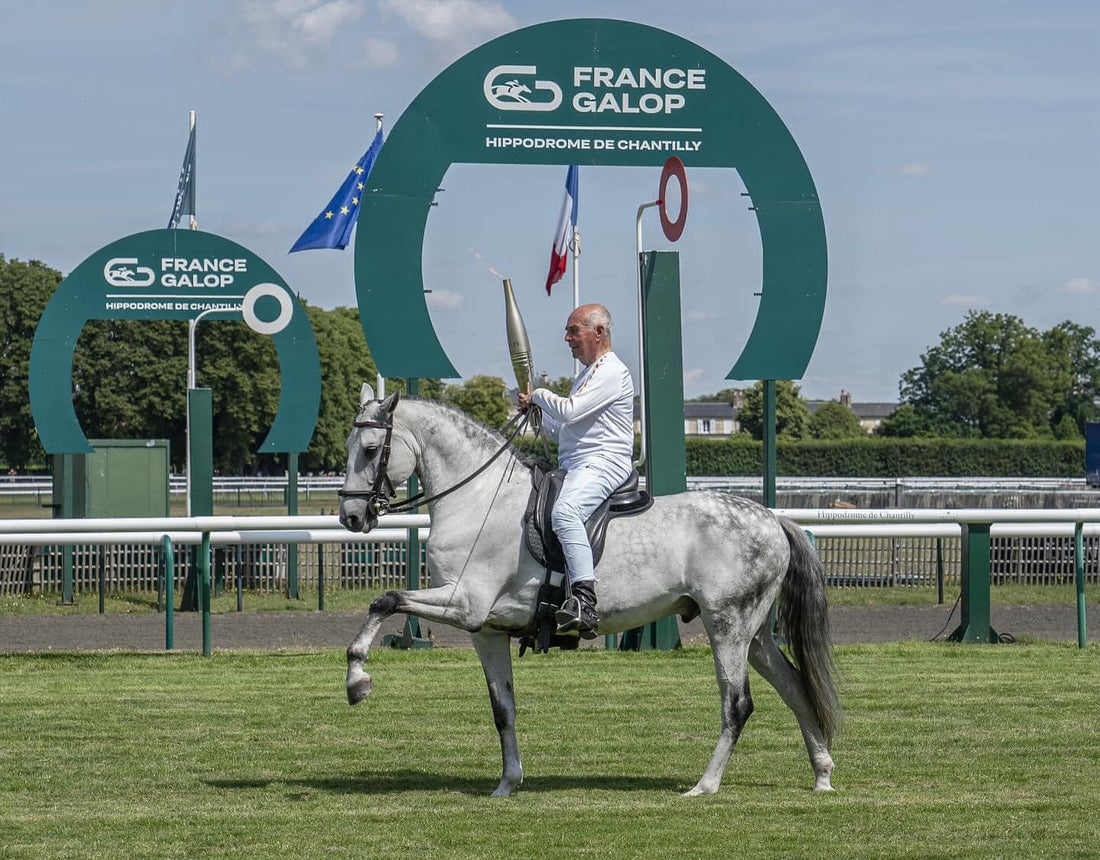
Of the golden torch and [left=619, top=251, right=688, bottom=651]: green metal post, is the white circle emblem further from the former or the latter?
the golden torch

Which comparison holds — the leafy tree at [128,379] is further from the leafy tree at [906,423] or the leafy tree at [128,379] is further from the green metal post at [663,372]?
the leafy tree at [906,423]

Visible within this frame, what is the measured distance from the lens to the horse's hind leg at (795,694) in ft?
25.7

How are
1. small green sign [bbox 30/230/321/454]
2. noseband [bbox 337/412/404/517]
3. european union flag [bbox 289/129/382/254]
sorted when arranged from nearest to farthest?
noseband [bbox 337/412/404/517] → small green sign [bbox 30/230/321/454] → european union flag [bbox 289/129/382/254]

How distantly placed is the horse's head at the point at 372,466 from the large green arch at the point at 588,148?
18.9 feet

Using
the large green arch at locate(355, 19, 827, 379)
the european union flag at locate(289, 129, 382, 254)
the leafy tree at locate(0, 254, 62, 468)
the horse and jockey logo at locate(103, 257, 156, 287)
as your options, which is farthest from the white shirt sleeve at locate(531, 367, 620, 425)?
the leafy tree at locate(0, 254, 62, 468)

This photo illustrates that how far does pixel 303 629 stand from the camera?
15.7 metres

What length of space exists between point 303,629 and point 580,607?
8.58 metres

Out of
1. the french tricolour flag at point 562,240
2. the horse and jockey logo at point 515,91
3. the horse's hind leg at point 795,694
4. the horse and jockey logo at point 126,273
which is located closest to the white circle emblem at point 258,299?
the horse and jockey logo at point 126,273

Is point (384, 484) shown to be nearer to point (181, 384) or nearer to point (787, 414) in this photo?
point (181, 384)

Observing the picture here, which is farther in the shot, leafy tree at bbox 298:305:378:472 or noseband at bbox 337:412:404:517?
leafy tree at bbox 298:305:378:472

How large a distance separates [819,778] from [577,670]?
4792 mm

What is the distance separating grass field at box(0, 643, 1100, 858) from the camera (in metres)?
6.67

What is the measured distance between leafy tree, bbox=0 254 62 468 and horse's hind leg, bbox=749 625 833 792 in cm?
5625

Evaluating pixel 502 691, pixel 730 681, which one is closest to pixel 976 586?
pixel 730 681
